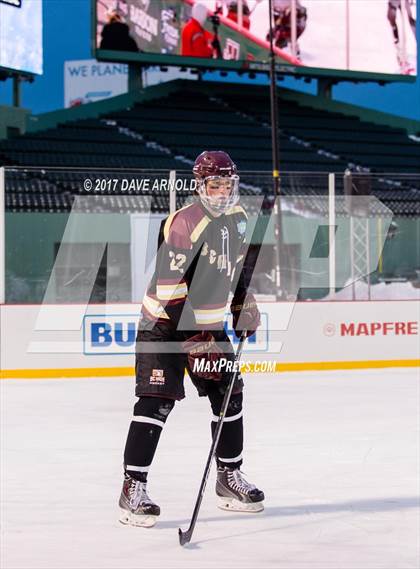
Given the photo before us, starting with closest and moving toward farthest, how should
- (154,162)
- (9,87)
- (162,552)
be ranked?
1. (162,552)
2. (154,162)
3. (9,87)

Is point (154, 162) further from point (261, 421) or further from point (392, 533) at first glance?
point (392, 533)

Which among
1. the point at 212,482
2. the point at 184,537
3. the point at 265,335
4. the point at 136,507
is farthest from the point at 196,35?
the point at 184,537

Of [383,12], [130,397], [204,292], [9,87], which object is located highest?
[383,12]

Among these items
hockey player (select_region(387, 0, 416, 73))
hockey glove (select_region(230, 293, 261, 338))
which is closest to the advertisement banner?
hockey player (select_region(387, 0, 416, 73))

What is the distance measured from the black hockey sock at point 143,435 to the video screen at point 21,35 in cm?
1754

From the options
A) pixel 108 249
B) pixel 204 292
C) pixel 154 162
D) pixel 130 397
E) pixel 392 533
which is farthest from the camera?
pixel 154 162

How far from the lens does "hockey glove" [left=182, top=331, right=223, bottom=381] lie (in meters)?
4.62

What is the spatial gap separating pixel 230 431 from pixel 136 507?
1.97 feet

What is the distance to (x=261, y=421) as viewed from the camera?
786 centimetres

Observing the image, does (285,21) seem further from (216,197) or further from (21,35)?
(216,197)

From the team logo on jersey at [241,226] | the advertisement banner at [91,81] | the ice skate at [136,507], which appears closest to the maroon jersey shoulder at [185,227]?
the team logo on jersey at [241,226]

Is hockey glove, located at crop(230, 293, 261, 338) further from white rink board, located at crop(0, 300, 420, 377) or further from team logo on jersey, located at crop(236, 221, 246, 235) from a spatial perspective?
white rink board, located at crop(0, 300, 420, 377)

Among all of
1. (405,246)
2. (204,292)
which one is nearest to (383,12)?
(405,246)

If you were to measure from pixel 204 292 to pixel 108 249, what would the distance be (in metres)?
6.88
